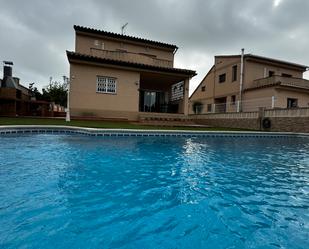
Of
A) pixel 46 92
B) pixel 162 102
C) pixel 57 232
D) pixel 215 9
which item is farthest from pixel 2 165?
pixel 46 92

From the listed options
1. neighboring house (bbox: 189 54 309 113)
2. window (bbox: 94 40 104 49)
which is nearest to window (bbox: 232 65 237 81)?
neighboring house (bbox: 189 54 309 113)

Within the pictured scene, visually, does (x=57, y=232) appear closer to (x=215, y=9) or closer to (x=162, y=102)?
(x=215, y=9)

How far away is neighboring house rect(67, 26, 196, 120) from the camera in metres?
16.8

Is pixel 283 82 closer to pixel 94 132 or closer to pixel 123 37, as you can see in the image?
pixel 123 37

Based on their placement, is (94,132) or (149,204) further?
(94,132)

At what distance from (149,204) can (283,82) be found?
23.5m

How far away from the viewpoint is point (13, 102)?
1923 cm

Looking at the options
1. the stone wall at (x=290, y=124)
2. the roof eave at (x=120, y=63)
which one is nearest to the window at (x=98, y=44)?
the roof eave at (x=120, y=63)

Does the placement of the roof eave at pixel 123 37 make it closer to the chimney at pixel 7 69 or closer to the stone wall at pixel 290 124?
the chimney at pixel 7 69

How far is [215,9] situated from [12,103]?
18096mm

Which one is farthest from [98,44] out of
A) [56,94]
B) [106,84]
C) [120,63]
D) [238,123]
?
[56,94]

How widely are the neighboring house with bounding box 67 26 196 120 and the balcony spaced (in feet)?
29.8

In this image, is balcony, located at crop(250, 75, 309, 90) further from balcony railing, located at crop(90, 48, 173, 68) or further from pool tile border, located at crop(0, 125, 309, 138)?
pool tile border, located at crop(0, 125, 309, 138)

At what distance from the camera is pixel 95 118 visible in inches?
658
